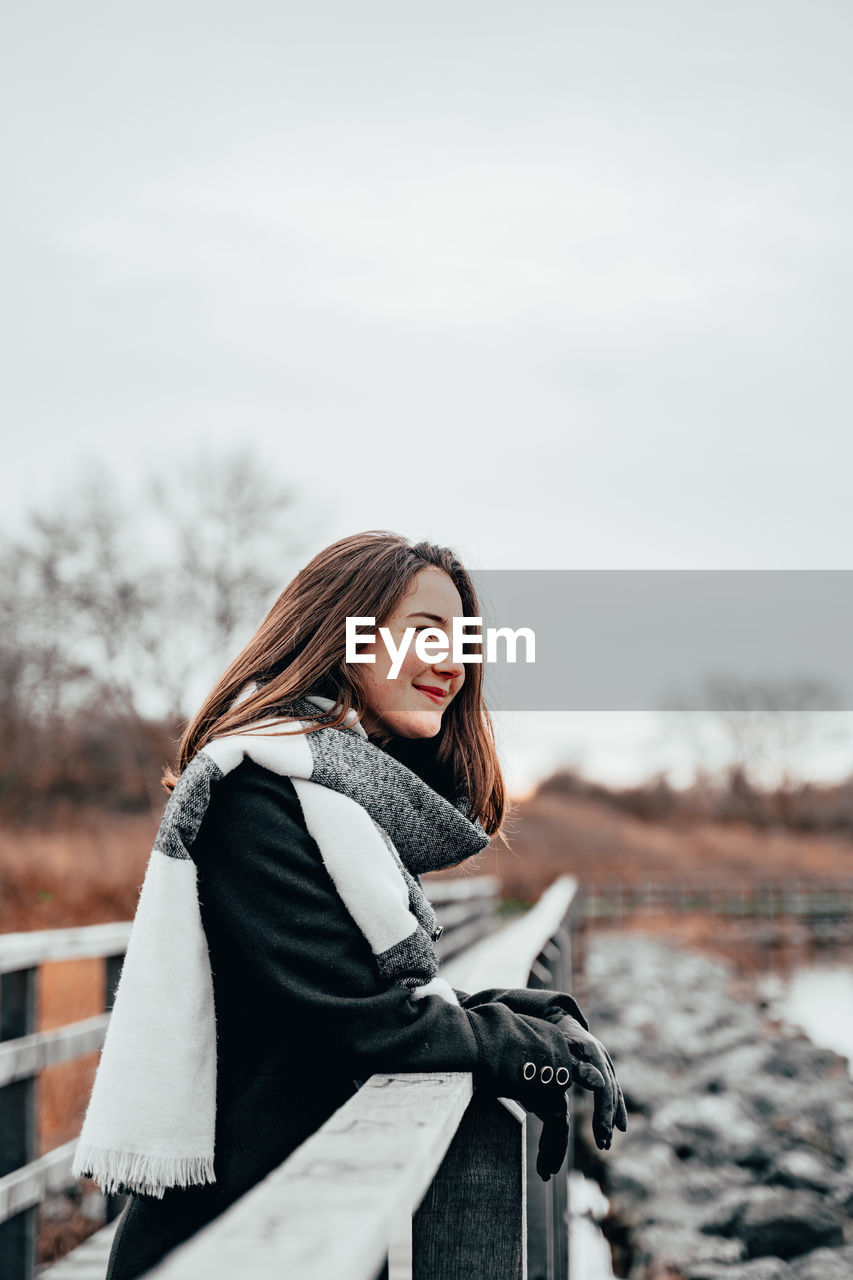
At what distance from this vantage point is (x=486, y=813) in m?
2.28

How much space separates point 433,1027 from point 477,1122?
14cm

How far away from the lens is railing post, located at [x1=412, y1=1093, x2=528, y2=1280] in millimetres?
1544

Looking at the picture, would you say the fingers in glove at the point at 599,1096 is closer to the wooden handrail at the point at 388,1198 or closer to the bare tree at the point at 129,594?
the wooden handrail at the point at 388,1198

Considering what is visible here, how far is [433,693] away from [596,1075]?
0.69 metres

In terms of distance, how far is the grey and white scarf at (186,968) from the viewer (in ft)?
5.26

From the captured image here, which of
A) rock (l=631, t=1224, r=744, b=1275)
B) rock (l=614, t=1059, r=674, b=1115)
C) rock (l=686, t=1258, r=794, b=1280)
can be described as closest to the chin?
rock (l=686, t=1258, r=794, b=1280)

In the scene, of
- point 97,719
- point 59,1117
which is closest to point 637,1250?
point 59,1117

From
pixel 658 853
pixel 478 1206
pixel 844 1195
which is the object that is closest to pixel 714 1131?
pixel 844 1195

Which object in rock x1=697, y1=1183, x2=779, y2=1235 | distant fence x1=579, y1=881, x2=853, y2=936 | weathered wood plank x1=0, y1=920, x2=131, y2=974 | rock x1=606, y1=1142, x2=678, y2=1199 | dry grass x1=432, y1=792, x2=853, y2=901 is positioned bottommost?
distant fence x1=579, y1=881, x2=853, y2=936

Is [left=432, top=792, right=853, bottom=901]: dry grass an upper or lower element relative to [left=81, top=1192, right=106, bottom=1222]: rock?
lower

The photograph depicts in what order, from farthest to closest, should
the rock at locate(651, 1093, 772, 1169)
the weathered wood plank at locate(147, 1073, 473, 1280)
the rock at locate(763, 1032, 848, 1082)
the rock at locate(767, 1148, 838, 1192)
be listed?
1. the rock at locate(763, 1032, 848, 1082)
2. the rock at locate(651, 1093, 772, 1169)
3. the rock at locate(767, 1148, 838, 1192)
4. the weathered wood plank at locate(147, 1073, 473, 1280)

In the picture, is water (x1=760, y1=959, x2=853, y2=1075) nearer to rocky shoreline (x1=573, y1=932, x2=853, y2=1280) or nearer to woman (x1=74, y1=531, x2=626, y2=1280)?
rocky shoreline (x1=573, y1=932, x2=853, y2=1280)

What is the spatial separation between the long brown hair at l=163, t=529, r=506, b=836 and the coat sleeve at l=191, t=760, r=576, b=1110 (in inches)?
8.4

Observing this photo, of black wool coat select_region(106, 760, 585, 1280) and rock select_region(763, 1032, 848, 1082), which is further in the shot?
rock select_region(763, 1032, 848, 1082)
